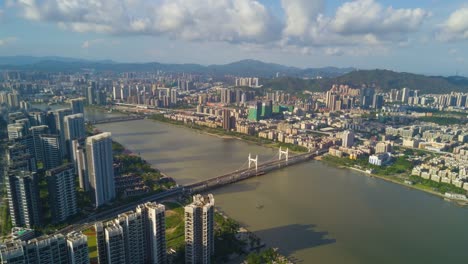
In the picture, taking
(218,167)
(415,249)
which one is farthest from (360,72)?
(415,249)

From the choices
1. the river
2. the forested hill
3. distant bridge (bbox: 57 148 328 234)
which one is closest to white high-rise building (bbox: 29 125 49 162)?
the river

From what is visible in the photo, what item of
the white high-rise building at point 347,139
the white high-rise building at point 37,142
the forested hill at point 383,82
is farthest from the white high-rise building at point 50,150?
the forested hill at point 383,82

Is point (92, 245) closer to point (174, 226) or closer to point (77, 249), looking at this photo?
point (174, 226)

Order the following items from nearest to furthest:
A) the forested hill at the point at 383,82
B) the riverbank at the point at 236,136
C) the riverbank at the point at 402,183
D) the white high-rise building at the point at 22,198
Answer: the white high-rise building at the point at 22,198, the riverbank at the point at 402,183, the riverbank at the point at 236,136, the forested hill at the point at 383,82

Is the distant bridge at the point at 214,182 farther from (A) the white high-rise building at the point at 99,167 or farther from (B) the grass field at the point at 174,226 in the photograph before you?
(B) the grass field at the point at 174,226

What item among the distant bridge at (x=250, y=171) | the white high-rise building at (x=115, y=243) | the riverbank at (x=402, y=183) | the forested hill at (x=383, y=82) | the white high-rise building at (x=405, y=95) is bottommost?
the riverbank at (x=402, y=183)

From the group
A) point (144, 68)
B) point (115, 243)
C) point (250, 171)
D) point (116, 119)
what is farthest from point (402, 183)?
point (144, 68)
